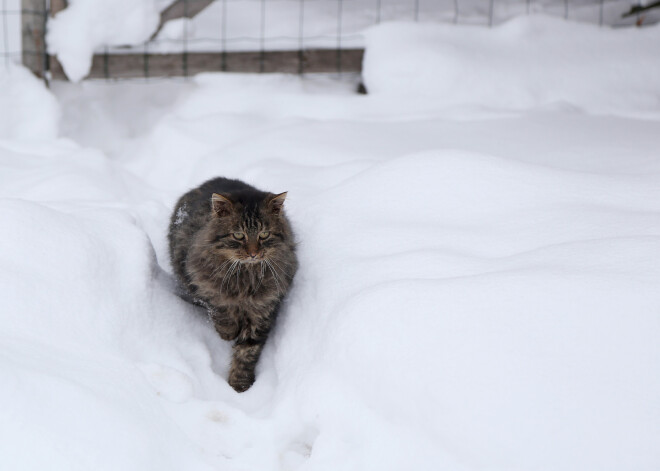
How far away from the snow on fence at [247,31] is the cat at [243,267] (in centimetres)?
244

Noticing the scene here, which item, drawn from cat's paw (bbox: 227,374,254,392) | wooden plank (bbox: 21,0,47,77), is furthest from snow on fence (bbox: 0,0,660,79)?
cat's paw (bbox: 227,374,254,392)

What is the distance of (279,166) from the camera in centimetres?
368

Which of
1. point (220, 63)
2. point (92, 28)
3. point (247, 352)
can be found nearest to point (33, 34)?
point (92, 28)

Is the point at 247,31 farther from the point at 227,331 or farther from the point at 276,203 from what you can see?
the point at 227,331

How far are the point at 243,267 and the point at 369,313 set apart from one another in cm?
83

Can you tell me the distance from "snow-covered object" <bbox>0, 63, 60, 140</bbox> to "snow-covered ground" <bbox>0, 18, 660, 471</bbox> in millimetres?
392

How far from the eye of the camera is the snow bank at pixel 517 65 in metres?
4.68

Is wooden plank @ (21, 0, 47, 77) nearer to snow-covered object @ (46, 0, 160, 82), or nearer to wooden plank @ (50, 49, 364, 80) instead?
snow-covered object @ (46, 0, 160, 82)

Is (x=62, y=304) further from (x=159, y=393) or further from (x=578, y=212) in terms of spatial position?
A: (x=578, y=212)

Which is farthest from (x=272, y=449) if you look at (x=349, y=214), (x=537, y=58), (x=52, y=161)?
(x=537, y=58)

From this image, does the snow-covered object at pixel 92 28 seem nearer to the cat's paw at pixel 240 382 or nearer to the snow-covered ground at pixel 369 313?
the snow-covered ground at pixel 369 313

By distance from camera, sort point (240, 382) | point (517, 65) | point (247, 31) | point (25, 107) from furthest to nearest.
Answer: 1. point (247, 31)
2. point (517, 65)
3. point (25, 107)
4. point (240, 382)

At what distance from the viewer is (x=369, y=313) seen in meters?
2.04

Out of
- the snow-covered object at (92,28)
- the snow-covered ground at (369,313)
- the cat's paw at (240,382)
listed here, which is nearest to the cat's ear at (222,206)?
→ the snow-covered ground at (369,313)
